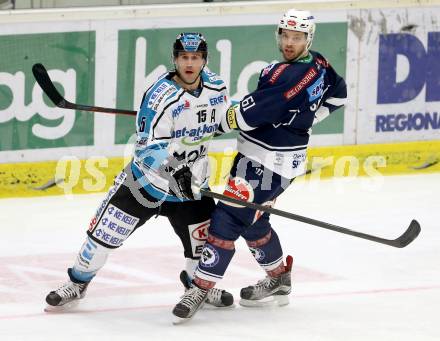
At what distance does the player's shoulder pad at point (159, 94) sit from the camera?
19.2ft

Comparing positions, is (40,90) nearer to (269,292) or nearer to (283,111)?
(269,292)

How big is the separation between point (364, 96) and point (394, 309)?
3.46 meters

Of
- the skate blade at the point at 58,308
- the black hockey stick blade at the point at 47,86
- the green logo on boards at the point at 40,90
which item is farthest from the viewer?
the green logo on boards at the point at 40,90

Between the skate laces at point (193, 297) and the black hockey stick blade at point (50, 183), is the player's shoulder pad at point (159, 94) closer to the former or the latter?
the skate laces at point (193, 297)

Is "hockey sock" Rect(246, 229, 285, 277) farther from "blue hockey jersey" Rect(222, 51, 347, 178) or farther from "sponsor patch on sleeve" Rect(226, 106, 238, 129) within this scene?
"sponsor patch on sleeve" Rect(226, 106, 238, 129)

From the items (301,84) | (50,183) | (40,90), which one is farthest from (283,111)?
(50,183)

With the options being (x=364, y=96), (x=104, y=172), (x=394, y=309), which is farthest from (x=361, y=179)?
(x=394, y=309)

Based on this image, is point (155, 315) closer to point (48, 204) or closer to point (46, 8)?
point (48, 204)

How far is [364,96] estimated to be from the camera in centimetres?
955

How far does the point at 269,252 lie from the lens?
20.7 feet

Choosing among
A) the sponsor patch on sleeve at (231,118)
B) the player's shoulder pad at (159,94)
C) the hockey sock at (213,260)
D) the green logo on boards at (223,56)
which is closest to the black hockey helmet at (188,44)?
the player's shoulder pad at (159,94)

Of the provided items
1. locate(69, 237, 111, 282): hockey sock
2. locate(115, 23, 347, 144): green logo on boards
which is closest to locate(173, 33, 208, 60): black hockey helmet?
locate(69, 237, 111, 282): hockey sock

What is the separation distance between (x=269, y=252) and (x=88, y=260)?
833 mm

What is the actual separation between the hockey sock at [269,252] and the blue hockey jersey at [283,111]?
0.34 metres
